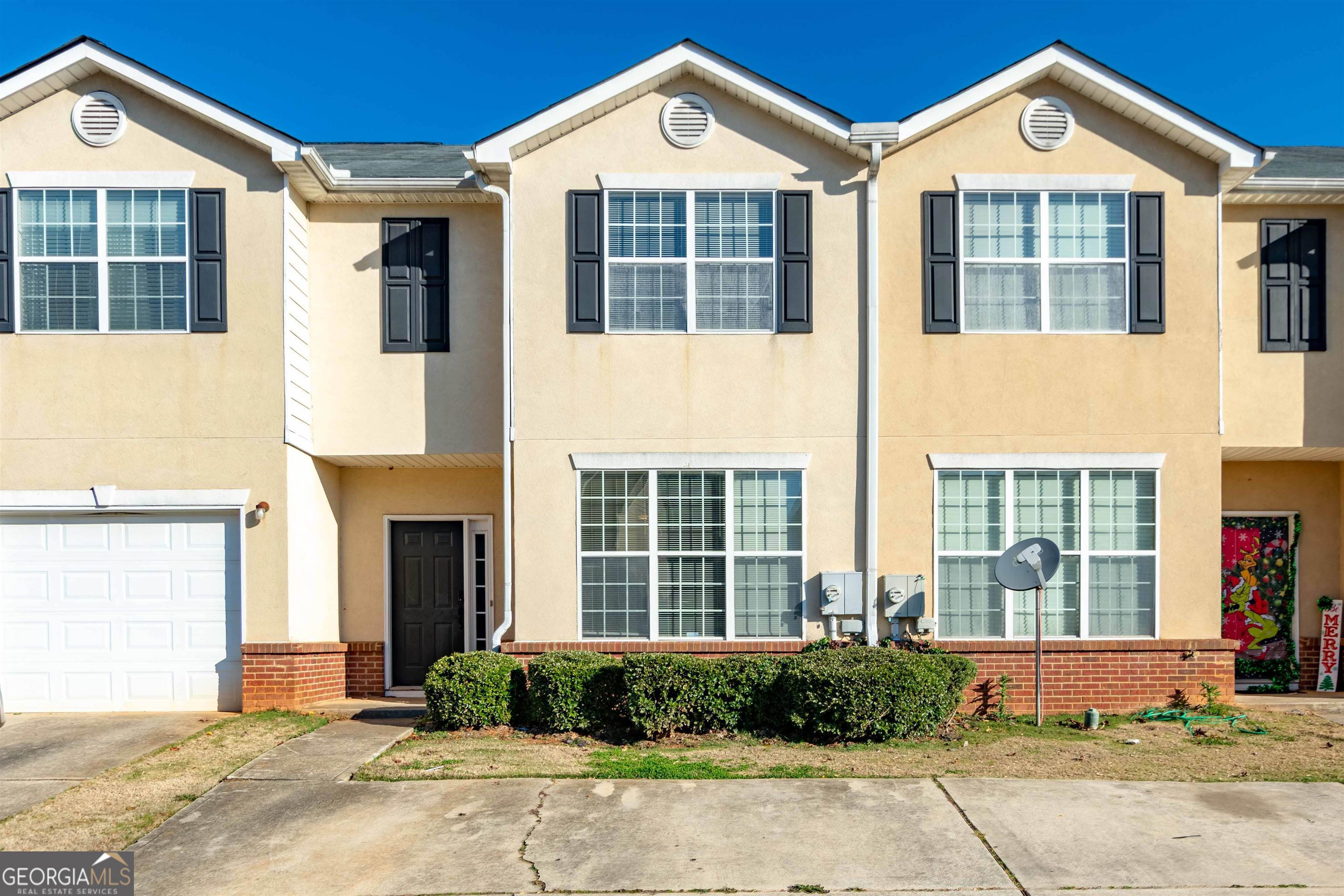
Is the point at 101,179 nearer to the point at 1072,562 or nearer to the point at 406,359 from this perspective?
the point at 406,359

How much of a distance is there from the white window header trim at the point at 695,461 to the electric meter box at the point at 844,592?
122 cm

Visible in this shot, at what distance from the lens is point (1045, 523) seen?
10648 millimetres

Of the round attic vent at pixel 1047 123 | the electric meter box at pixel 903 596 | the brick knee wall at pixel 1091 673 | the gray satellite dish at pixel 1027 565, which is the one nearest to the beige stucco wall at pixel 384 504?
the electric meter box at pixel 903 596

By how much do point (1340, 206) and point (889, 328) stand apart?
549 cm

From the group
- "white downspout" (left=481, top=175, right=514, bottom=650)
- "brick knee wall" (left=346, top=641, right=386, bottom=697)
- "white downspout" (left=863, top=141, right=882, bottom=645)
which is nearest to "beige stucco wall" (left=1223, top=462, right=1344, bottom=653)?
"white downspout" (left=863, top=141, right=882, bottom=645)

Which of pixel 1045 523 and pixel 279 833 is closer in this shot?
pixel 279 833

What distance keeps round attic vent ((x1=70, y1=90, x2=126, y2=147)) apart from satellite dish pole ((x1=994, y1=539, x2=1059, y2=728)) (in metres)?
10.5

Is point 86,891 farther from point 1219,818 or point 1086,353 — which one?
point 1086,353

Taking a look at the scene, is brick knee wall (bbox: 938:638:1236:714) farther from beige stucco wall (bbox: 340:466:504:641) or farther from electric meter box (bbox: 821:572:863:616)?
beige stucco wall (bbox: 340:466:504:641)

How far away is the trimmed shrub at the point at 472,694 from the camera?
9.62m

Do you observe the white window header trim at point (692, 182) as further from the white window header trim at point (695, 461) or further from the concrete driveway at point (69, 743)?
the concrete driveway at point (69, 743)

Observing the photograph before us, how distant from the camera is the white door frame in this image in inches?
482

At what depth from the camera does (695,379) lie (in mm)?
10672

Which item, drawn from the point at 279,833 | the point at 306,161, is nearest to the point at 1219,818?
the point at 279,833
